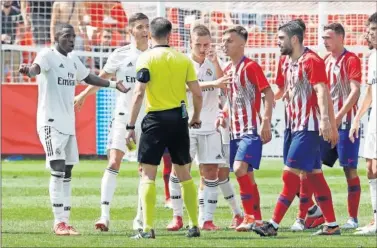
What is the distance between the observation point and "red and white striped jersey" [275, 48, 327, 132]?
Result: 1143 centimetres

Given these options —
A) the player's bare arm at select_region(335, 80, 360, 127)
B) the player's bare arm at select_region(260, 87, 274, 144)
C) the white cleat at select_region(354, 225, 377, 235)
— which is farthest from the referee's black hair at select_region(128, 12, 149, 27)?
the white cleat at select_region(354, 225, 377, 235)

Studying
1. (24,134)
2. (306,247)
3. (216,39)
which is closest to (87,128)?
(24,134)

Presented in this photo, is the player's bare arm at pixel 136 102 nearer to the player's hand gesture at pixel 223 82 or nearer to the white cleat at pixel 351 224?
the player's hand gesture at pixel 223 82

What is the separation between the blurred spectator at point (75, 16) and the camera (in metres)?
25.0

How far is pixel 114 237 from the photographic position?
1129 centimetres

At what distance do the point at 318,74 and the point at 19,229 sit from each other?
11.1ft

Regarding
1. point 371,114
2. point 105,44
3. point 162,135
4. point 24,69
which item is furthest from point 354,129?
point 105,44

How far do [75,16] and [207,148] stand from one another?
12.7 m

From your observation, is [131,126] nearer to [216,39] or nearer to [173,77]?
[173,77]

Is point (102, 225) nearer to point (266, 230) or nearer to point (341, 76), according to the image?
point (266, 230)

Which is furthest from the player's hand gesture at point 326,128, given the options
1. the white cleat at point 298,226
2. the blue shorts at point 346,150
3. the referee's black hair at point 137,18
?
the referee's black hair at point 137,18

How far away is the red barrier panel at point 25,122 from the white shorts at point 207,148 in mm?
10160

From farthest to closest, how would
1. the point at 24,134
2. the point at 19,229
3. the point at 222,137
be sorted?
the point at 24,134, the point at 222,137, the point at 19,229

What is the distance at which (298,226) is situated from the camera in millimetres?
12422
